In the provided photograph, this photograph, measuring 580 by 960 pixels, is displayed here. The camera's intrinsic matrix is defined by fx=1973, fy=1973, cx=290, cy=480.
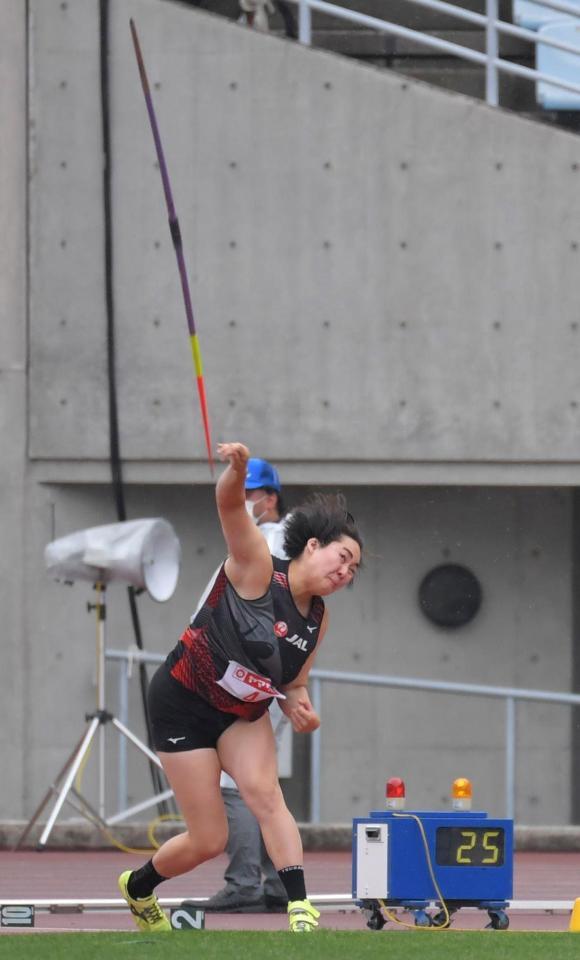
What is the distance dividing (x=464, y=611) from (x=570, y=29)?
4124 millimetres

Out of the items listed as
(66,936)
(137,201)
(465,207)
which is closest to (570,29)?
(465,207)

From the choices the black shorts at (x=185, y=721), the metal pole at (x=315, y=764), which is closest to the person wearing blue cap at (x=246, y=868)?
the black shorts at (x=185, y=721)

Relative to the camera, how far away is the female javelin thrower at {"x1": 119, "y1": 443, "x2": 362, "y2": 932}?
6.57 metres

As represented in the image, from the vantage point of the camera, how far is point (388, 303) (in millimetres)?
13016

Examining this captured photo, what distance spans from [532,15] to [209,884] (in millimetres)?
6839

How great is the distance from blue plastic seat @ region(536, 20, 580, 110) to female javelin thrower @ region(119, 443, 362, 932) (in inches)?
281

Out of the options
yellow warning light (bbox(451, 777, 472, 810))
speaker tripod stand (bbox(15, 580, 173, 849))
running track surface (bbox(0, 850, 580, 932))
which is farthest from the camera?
speaker tripod stand (bbox(15, 580, 173, 849))

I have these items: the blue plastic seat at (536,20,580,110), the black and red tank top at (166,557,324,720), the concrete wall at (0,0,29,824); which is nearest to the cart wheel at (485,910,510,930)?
the black and red tank top at (166,557,324,720)

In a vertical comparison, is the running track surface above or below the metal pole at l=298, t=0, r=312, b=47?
below

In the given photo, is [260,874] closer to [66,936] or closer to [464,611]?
[66,936]

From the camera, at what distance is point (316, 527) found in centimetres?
679

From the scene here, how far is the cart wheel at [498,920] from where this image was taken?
23.7 feet

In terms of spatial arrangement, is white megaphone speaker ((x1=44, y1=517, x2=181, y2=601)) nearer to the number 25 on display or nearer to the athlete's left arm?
the number 25 on display

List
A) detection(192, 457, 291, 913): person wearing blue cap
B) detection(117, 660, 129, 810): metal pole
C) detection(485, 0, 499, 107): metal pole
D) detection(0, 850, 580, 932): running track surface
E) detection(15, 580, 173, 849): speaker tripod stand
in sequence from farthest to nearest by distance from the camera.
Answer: detection(485, 0, 499, 107): metal pole < detection(117, 660, 129, 810): metal pole < detection(15, 580, 173, 849): speaker tripod stand < detection(192, 457, 291, 913): person wearing blue cap < detection(0, 850, 580, 932): running track surface
